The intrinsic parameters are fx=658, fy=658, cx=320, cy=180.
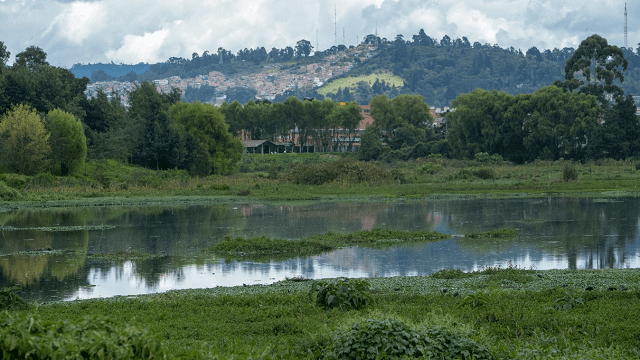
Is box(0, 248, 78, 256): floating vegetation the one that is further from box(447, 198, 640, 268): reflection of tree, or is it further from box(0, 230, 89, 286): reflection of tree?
box(447, 198, 640, 268): reflection of tree

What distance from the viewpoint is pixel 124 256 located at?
20.5 meters

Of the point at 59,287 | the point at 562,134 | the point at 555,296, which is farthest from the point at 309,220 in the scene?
the point at 562,134

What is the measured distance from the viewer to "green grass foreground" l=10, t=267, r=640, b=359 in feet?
24.7

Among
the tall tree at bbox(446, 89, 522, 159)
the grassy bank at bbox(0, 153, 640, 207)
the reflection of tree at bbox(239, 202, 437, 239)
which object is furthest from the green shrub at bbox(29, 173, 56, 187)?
the tall tree at bbox(446, 89, 522, 159)

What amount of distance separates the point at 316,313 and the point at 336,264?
8068 millimetres

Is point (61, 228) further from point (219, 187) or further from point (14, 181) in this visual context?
point (14, 181)

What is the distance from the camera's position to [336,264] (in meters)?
18.7

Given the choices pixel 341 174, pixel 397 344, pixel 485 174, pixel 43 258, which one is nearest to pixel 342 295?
pixel 397 344

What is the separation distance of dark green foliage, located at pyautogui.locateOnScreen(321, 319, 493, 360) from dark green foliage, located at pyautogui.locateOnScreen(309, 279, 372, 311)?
3.53 meters

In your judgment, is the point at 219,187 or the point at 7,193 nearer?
the point at 7,193

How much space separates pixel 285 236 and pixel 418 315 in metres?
15.3

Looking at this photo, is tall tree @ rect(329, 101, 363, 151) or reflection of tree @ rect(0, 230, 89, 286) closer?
reflection of tree @ rect(0, 230, 89, 286)

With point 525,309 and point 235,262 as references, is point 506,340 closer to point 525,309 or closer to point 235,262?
point 525,309

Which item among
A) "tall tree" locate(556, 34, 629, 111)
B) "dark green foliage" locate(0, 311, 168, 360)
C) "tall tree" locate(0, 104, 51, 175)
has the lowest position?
"dark green foliage" locate(0, 311, 168, 360)
